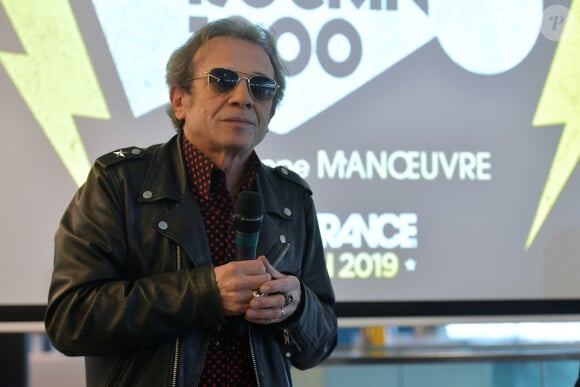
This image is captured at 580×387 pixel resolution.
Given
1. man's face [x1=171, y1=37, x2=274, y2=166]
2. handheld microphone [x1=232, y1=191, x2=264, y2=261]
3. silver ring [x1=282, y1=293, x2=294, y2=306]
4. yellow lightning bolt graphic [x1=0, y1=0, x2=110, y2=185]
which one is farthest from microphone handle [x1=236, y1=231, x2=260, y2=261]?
yellow lightning bolt graphic [x1=0, y1=0, x2=110, y2=185]

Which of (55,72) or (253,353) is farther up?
(55,72)

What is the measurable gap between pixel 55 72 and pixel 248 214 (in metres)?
1.83

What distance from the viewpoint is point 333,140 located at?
2.97 metres

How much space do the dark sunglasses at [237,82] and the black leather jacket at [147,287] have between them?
6.7 inches

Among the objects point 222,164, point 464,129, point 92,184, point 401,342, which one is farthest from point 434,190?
point 92,184

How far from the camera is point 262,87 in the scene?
152 cm

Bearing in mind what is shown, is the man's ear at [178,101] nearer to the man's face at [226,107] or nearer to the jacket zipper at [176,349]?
the man's face at [226,107]

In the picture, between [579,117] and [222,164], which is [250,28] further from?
[579,117]

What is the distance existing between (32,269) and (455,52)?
2162mm

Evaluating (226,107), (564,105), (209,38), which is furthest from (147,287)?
(564,105)

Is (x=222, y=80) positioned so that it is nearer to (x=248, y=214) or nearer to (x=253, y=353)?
(x=248, y=214)

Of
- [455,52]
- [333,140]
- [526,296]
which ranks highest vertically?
[455,52]

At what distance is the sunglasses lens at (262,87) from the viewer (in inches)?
59.6

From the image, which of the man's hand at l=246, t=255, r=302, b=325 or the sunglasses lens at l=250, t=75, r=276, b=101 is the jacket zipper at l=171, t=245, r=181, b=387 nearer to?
the man's hand at l=246, t=255, r=302, b=325
